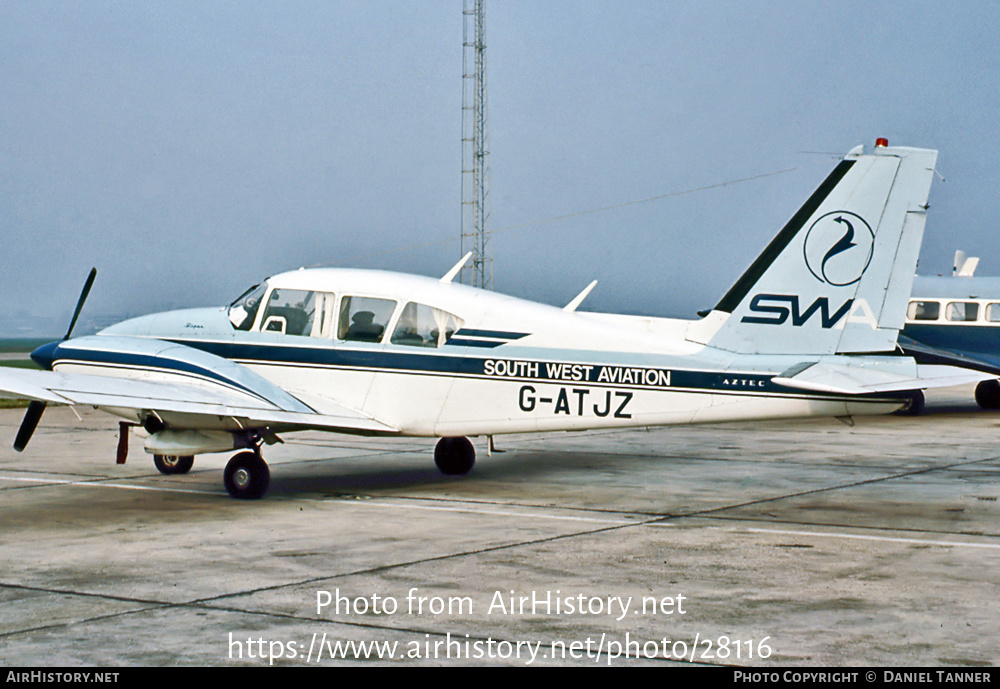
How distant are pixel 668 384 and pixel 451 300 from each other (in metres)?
2.96

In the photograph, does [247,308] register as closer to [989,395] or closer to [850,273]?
[850,273]

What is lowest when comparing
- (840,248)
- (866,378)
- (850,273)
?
(866,378)

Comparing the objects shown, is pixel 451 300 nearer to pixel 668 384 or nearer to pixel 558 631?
pixel 668 384

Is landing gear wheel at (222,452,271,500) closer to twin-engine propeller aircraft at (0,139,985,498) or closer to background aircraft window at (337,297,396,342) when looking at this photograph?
twin-engine propeller aircraft at (0,139,985,498)

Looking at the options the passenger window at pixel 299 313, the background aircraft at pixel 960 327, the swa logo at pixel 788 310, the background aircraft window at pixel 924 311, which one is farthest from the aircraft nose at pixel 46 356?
the background aircraft window at pixel 924 311

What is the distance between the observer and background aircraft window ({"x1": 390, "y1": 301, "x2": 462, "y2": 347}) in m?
13.6

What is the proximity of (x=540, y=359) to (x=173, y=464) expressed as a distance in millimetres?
5829

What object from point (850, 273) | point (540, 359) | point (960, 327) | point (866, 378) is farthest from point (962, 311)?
point (540, 359)

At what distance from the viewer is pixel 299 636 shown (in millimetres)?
7117

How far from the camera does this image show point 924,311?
28234 mm

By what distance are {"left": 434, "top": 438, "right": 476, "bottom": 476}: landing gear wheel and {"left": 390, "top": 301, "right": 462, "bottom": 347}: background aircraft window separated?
2296mm

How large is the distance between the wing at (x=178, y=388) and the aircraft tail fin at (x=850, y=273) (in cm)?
481

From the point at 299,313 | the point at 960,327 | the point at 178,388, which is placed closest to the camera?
the point at 178,388
